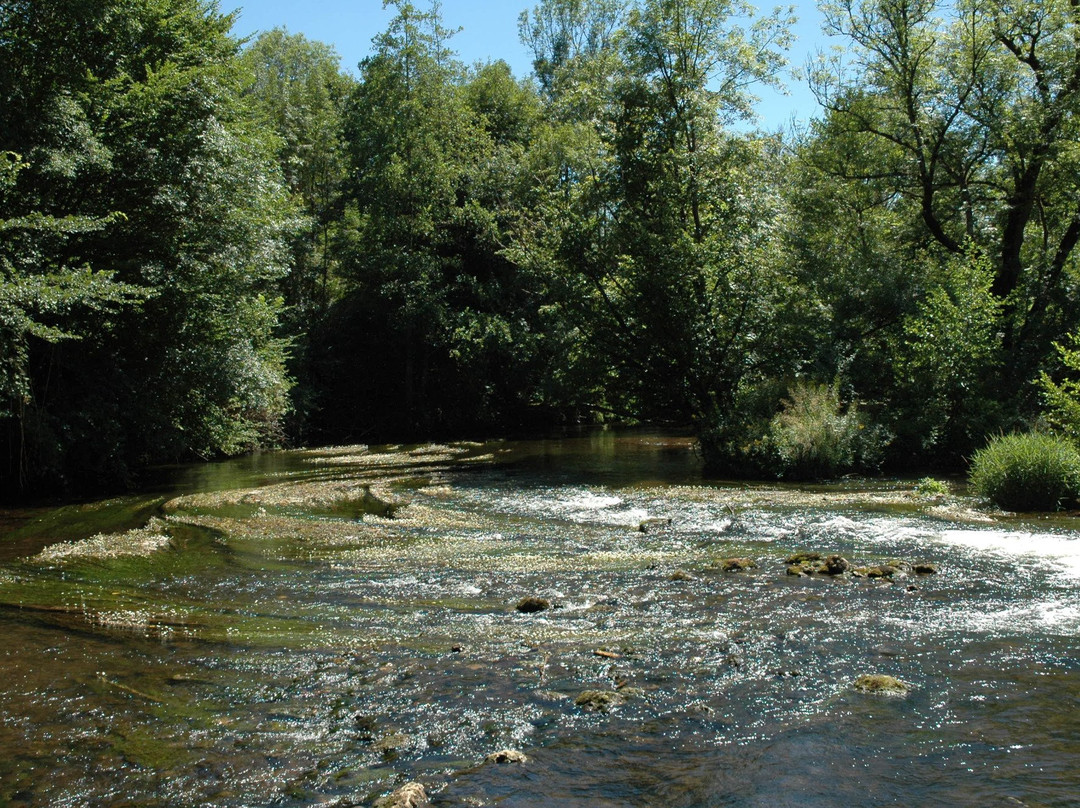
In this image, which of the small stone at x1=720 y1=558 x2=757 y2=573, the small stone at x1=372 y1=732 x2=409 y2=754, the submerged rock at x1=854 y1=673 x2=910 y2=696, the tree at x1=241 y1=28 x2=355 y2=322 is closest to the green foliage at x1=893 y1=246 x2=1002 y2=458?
the small stone at x1=720 y1=558 x2=757 y2=573

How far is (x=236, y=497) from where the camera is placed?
51.7 feet

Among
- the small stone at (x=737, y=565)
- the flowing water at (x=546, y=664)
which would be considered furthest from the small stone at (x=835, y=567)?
the small stone at (x=737, y=565)

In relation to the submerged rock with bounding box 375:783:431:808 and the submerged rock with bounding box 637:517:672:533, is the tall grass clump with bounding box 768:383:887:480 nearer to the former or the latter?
the submerged rock with bounding box 637:517:672:533

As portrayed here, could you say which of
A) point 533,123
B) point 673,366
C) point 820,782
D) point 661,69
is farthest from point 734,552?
point 533,123

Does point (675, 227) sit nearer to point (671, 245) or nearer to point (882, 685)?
point (671, 245)

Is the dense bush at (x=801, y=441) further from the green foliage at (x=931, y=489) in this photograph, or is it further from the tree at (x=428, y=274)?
the tree at (x=428, y=274)

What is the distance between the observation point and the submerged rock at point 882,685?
5.94 metres

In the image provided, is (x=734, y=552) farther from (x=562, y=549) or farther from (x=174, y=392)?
(x=174, y=392)

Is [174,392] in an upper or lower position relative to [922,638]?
upper

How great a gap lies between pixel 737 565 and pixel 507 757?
5052mm

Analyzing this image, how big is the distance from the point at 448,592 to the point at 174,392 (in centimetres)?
Answer: 1251

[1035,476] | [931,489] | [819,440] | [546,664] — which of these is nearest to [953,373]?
[819,440]

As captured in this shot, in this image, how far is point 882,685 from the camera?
236 inches

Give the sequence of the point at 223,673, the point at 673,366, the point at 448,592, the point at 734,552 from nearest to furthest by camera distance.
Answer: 1. the point at 223,673
2. the point at 448,592
3. the point at 734,552
4. the point at 673,366
